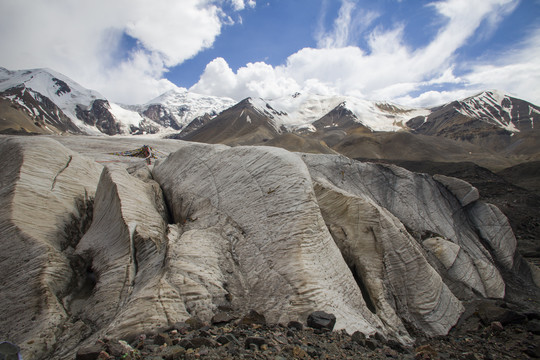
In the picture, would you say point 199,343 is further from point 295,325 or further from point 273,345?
point 295,325

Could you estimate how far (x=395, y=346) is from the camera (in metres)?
4.90

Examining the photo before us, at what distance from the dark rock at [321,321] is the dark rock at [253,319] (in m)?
0.79

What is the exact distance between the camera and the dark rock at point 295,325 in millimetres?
4434

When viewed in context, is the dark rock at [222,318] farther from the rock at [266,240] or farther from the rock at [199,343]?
the rock at [199,343]

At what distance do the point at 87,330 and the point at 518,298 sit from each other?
46.9 ft

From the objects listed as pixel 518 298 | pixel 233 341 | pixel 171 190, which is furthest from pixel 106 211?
pixel 518 298

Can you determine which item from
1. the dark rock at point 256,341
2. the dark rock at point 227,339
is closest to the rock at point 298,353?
the dark rock at point 256,341

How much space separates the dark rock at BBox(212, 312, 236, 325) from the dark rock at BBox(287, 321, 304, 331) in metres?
0.94

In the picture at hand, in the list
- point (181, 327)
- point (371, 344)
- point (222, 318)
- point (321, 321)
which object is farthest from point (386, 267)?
point (181, 327)

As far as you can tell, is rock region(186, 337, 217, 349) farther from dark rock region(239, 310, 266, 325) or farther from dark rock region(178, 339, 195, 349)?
dark rock region(239, 310, 266, 325)

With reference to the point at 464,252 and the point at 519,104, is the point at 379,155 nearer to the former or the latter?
the point at 464,252

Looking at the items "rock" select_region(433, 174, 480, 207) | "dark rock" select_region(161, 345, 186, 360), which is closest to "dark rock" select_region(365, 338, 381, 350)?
"dark rock" select_region(161, 345, 186, 360)

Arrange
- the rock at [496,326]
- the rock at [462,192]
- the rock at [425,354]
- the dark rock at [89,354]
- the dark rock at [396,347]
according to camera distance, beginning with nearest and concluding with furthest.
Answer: the dark rock at [89,354] → the rock at [425,354] → the dark rock at [396,347] → the rock at [496,326] → the rock at [462,192]

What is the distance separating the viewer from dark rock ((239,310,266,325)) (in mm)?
4461
